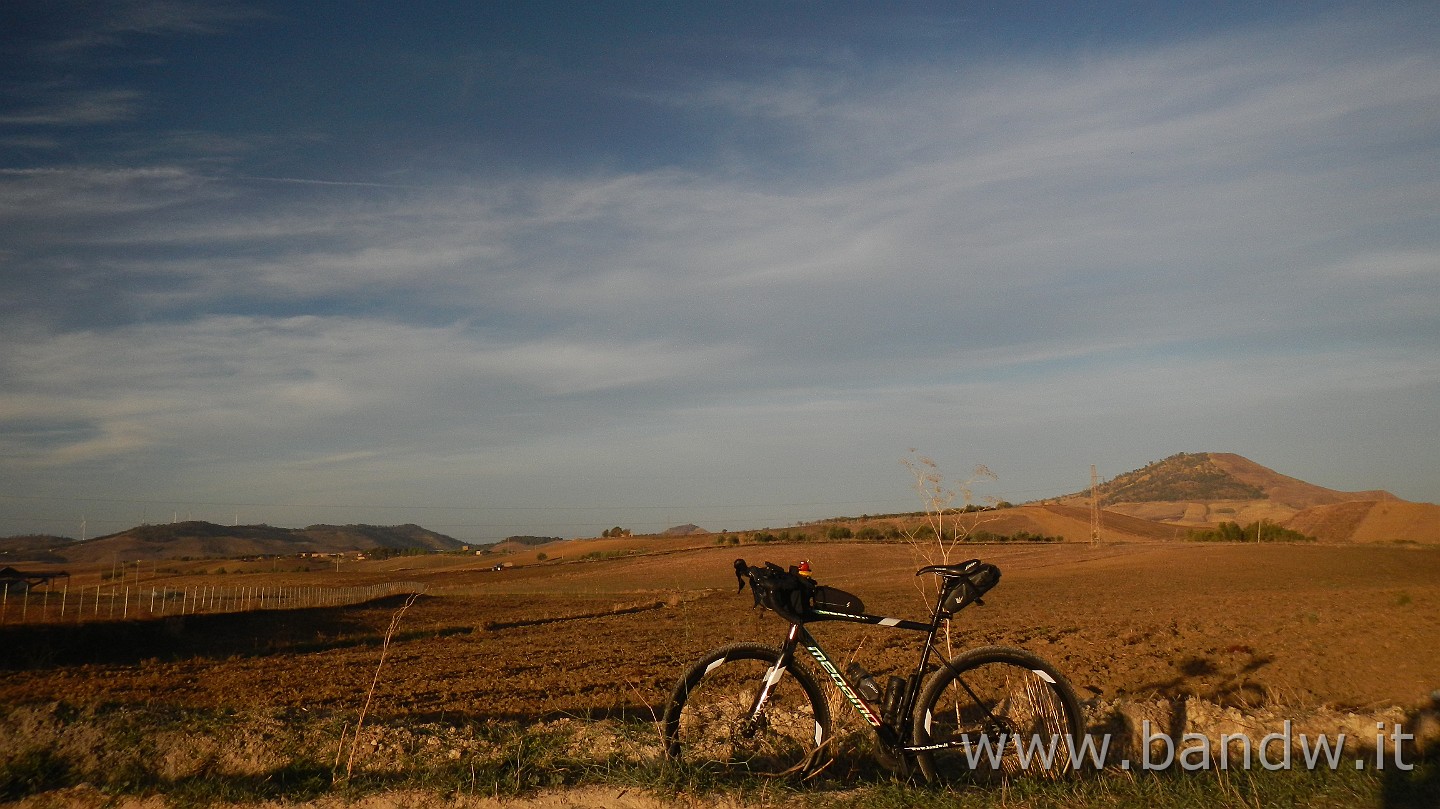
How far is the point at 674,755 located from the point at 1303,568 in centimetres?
4555

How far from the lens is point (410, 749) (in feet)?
16.4

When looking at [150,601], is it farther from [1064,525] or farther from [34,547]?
[34,547]

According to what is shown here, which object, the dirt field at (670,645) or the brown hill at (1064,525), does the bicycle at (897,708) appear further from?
the brown hill at (1064,525)

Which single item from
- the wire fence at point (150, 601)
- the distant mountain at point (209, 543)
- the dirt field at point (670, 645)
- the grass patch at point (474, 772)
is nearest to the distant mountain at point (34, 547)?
the distant mountain at point (209, 543)

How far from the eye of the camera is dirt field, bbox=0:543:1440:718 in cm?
1145

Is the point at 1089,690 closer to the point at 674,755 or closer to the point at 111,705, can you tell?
the point at 674,755

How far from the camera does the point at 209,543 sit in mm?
146250

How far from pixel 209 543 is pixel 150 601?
409 ft

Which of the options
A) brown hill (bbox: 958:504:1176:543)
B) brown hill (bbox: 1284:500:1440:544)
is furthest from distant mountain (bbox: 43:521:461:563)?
brown hill (bbox: 1284:500:1440:544)
